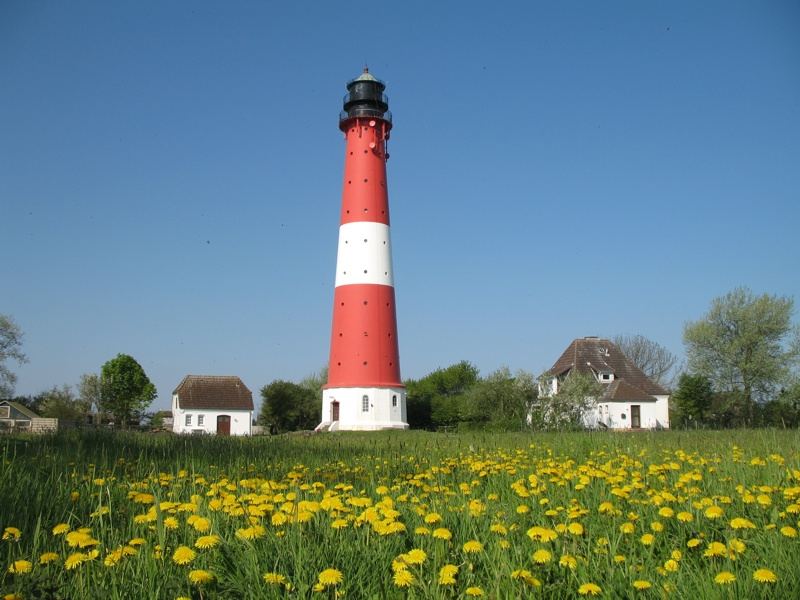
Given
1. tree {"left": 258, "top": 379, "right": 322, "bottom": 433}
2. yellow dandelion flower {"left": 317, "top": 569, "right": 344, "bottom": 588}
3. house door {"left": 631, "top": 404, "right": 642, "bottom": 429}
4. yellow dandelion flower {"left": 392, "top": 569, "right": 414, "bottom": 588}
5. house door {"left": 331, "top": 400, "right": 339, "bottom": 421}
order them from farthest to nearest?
tree {"left": 258, "top": 379, "right": 322, "bottom": 433}
house door {"left": 631, "top": 404, "right": 642, "bottom": 429}
house door {"left": 331, "top": 400, "right": 339, "bottom": 421}
yellow dandelion flower {"left": 392, "top": 569, "right": 414, "bottom": 588}
yellow dandelion flower {"left": 317, "top": 569, "right": 344, "bottom": 588}

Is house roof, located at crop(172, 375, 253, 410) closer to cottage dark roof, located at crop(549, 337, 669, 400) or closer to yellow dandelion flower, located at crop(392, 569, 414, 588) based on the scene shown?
cottage dark roof, located at crop(549, 337, 669, 400)

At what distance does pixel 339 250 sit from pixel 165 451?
30.7m

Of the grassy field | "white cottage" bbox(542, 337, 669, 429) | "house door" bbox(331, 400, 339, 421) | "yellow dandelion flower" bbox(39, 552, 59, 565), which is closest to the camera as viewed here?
the grassy field

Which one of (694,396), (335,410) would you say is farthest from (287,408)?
(694,396)

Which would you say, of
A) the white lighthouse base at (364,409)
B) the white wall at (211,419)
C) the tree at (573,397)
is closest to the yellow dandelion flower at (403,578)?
the white lighthouse base at (364,409)

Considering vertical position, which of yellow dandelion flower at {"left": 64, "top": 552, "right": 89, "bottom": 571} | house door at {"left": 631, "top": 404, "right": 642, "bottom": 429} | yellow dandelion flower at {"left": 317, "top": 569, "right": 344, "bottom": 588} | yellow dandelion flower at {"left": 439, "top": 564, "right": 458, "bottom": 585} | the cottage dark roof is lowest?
house door at {"left": 631, "top": 404, "right": 642, "bottom": 429}

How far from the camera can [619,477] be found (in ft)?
20.0

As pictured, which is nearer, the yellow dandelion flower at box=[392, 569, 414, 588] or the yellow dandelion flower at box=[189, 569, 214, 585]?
the yellow dandelion flower at box=[189, 569, 214, 585]

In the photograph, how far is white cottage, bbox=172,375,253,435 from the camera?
5834cm

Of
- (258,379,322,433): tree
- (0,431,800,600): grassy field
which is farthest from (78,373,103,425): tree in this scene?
(0,431,800,600): grassy field

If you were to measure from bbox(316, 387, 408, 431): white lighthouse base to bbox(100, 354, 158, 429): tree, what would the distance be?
114 ft

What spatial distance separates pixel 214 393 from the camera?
197 ft

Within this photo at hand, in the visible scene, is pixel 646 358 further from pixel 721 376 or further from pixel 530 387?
pixel 530 387

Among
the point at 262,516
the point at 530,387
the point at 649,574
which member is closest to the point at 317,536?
the point at 262,516
